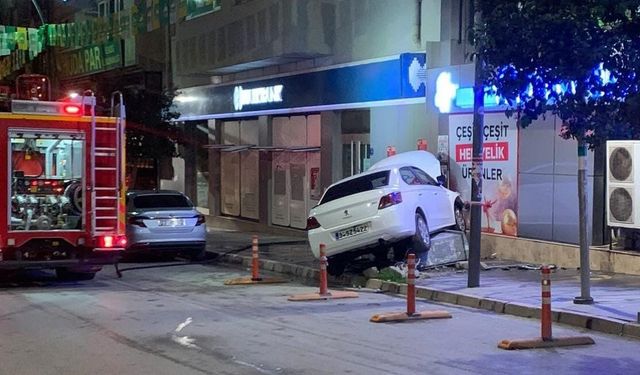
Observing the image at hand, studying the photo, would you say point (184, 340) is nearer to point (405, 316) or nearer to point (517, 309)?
point (405, 316)

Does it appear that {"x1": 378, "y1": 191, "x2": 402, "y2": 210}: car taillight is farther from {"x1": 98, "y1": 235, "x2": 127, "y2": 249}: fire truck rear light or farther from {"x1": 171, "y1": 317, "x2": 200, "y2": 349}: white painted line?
{"x1": 171, "y1": 317, "x2": 200, "y2": 349}: white painted line

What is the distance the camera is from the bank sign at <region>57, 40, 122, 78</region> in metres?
33.0

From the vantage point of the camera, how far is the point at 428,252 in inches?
607

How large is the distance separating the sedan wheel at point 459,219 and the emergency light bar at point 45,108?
282 inches

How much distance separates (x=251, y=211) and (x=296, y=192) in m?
2.86

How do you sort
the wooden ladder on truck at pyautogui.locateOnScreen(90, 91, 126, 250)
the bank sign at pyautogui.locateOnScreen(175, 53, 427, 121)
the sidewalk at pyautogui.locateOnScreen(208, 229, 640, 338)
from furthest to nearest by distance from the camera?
the bank sign at pyautogui.locateOnScreen(175, 53, 427, 121) → the wooden ladder on truck at pyautogui.locateOnScreen(90, 91, 126, 250) → the sidewalk at pyautogui.locateOnScreen(208, 229, 640, 338)

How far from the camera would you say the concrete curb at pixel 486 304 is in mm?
10273

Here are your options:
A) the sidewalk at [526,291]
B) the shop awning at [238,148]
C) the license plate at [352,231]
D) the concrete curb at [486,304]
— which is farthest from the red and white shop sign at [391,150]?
the shop awning at [238,148]

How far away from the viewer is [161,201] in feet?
63.5

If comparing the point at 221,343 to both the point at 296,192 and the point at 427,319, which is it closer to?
the point at 427,319

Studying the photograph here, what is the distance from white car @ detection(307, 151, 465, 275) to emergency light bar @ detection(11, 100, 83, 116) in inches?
172

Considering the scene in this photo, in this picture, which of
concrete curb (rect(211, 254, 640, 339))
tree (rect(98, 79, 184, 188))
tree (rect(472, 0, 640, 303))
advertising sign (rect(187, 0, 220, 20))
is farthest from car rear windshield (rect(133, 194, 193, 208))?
tree (rect(472, 0, 640, 303))

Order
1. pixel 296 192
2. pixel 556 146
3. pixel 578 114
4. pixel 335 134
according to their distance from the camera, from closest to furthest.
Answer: pixel 578 114
pixel 556 146
pixel 335 134
pixel 296 192

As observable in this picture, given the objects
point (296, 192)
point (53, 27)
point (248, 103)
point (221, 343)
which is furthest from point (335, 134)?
point (53, 27)
